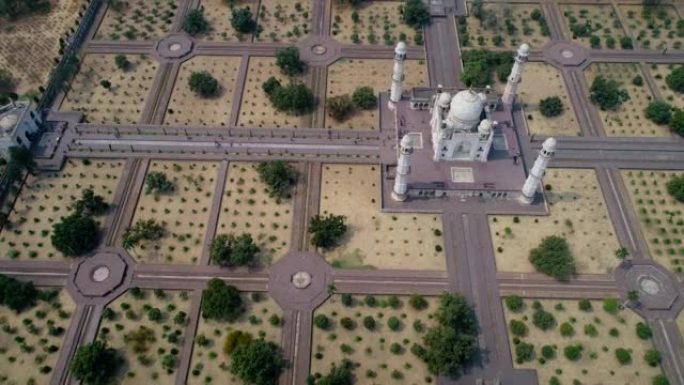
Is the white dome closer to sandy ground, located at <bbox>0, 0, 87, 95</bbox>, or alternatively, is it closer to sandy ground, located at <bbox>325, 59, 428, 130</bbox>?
sandy ground, located at <bbox>325, 59, 428, 130</bbox>

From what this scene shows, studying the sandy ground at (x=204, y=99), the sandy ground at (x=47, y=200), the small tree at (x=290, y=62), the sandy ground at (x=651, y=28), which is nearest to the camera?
the sandy ground at (x=47, y=200)

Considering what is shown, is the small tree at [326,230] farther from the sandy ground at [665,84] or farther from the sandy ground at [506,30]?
the sandy ground at [665,84]

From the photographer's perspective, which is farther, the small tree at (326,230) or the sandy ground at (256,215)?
the sandy ground at (256,215)

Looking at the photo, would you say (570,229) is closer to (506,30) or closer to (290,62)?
(506,30)

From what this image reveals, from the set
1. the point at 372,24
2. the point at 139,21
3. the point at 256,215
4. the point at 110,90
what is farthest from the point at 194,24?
the point at 256,215

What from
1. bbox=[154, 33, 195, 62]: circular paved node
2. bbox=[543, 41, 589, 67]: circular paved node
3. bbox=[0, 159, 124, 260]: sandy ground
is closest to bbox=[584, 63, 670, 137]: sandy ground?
bbox=[543, 41, 589, 67]: circular paved node

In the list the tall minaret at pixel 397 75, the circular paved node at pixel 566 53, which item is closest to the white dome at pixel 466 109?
the tall minaret at pixel 397 75

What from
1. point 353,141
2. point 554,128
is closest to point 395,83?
point 353,141
